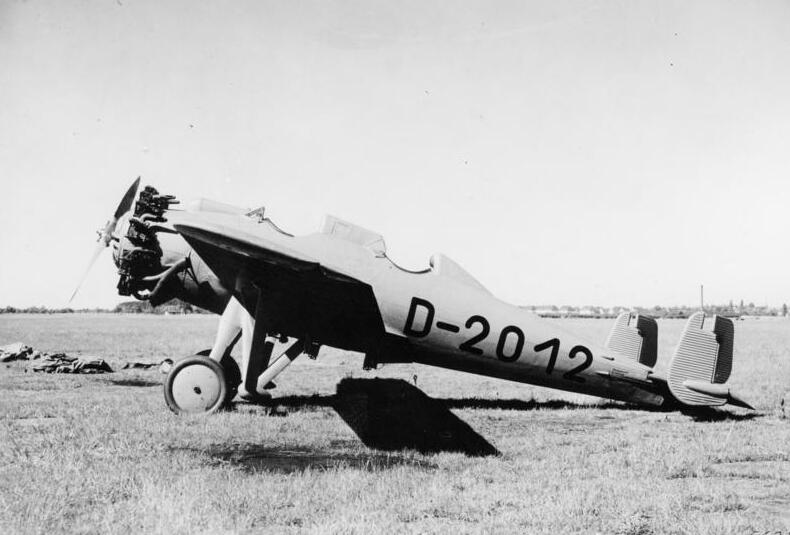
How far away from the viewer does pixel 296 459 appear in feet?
17.9

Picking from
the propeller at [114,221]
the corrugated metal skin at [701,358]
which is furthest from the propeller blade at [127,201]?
the corrugated metal skin at [701,358]

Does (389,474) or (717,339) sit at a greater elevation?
(717,339)

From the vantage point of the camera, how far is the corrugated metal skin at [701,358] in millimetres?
7965

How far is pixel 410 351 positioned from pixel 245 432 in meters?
2.34

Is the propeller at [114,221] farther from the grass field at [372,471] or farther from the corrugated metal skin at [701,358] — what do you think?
the corrugated metal skin at [701,358]

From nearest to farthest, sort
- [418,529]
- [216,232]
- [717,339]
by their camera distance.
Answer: [418,529]
[216,232]
[717,339]

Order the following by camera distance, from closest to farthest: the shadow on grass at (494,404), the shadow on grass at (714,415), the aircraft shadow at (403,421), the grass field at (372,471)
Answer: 1. the grass field at (372,471)
2. the aircraft shadow at (403,421)
3. the shadow on grass at (714,415)
4. the shadow on grass at (494,404)

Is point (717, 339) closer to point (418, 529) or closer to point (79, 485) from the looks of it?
point (418, 529)

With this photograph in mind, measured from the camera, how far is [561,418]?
8.16 metres

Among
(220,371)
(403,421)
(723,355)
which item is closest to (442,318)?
(403,421)

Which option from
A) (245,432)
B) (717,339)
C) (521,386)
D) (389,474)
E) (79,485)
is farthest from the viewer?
(521,386)

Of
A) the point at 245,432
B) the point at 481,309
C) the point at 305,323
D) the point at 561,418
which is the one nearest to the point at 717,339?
the point at 561,418

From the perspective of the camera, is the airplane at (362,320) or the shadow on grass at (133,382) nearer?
the airplane at (362,320)

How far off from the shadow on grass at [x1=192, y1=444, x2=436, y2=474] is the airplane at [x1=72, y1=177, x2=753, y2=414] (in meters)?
1.46
